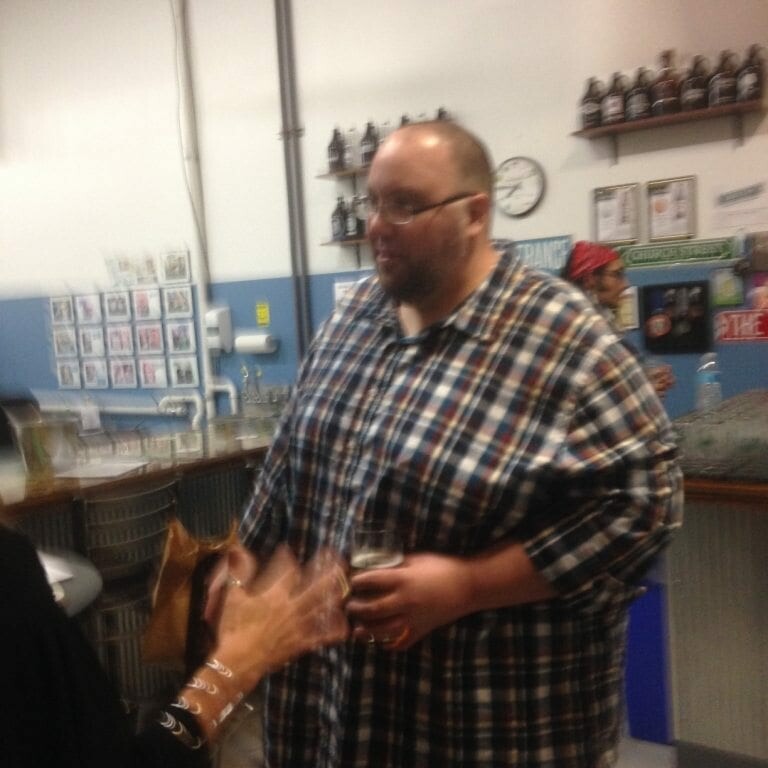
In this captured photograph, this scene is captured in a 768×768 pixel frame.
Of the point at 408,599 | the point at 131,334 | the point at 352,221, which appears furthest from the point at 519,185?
the point at 408,599

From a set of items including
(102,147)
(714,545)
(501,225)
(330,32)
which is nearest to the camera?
(714,545)

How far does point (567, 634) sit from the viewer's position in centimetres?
129

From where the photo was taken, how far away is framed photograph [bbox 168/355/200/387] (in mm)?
5059

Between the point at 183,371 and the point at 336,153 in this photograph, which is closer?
the point at 336,153

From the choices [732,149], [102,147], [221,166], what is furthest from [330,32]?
[732,149]

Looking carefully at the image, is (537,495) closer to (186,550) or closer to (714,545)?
(186,550)

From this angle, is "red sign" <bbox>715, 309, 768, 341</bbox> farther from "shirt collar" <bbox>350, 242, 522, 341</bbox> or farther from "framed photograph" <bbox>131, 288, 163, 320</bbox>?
"framed photograph" <bbox>131, 288, 163, 320</bbox>

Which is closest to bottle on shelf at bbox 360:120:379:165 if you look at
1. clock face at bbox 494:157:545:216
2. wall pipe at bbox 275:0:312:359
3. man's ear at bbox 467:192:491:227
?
wall pipe at bbox 275:0:312:359

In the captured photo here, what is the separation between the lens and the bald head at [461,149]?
56.4 inches

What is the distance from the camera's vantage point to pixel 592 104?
3547mm

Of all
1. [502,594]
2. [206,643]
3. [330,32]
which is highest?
[330,32]

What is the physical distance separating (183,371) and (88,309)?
990 mm

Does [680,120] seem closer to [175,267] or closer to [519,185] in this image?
[519,185]

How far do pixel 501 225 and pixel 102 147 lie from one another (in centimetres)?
286
